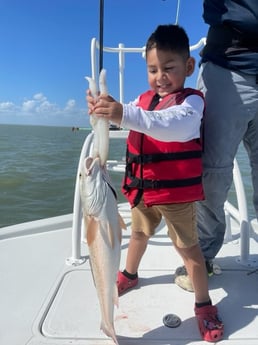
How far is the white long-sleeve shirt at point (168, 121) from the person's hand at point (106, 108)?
0.04 metres

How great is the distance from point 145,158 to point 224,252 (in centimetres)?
129

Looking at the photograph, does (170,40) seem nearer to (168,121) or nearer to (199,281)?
(168,121)

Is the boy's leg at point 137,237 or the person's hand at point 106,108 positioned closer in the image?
the person's hand at point 106,108

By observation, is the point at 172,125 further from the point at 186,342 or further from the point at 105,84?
the point at 186,342

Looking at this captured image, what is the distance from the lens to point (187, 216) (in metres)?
1.91

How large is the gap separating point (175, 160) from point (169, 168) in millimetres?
51

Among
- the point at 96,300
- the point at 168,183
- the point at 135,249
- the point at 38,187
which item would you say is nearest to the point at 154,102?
the point at 168,183

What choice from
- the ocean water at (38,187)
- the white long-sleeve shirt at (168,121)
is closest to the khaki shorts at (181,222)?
the white long-sleeve shirt at (168,121)

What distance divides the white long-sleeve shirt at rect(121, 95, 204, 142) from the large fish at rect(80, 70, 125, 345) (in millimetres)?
143

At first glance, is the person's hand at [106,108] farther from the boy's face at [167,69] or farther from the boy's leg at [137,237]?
the boy's leg at [137,237]

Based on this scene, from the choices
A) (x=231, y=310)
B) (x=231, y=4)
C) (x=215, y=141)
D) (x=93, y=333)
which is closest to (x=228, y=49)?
Answer: (x=231, y=4)

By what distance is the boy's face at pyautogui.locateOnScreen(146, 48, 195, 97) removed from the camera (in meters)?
1.78

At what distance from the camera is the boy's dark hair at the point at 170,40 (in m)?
1.78

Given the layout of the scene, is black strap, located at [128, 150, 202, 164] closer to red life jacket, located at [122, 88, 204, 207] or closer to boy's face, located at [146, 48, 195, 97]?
red life jacket, located at [122, 88, 204, 207]
